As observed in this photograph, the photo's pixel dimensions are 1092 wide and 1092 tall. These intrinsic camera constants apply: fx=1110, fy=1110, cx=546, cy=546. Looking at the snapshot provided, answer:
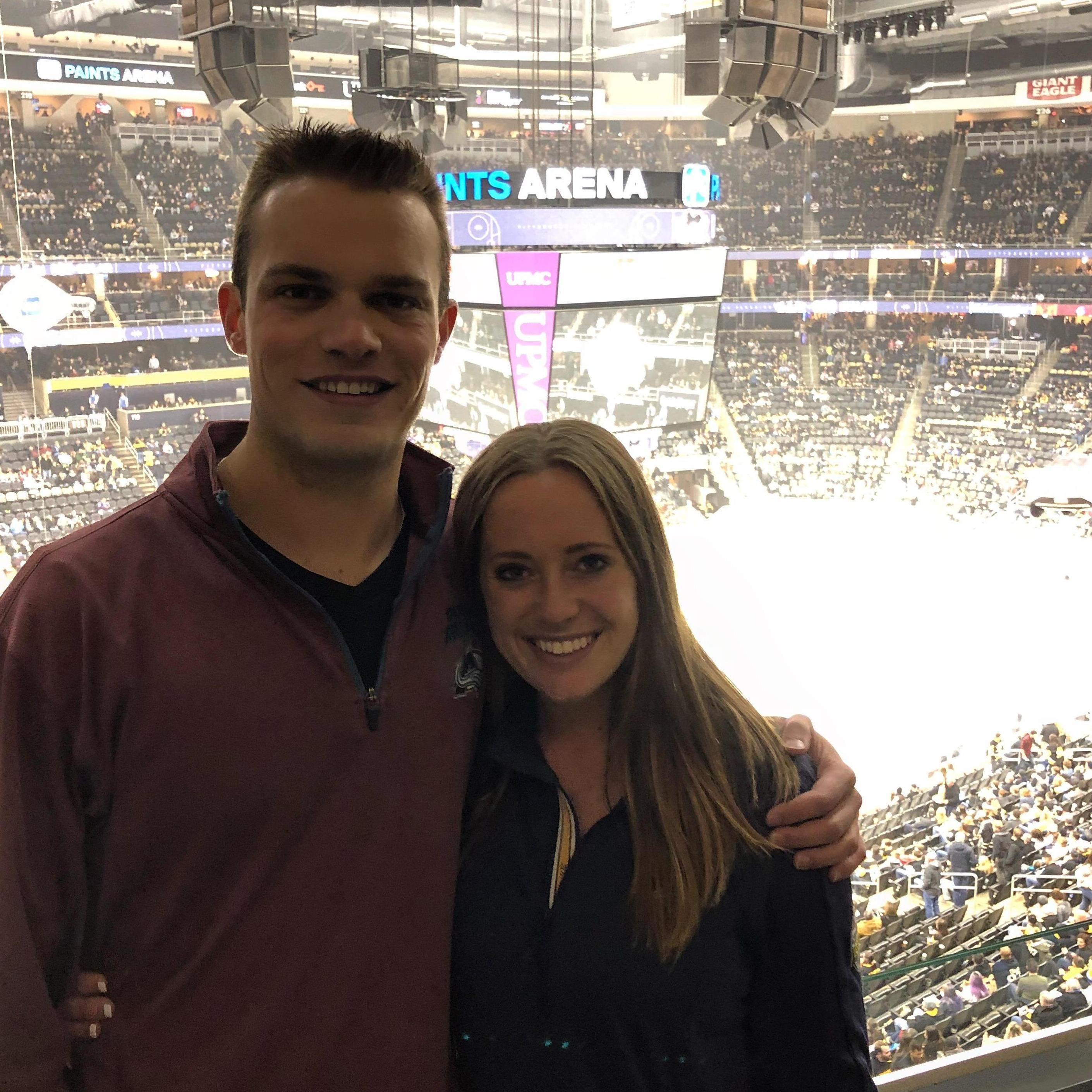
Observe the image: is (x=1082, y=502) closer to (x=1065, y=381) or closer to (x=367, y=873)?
(x=1065, y=381)

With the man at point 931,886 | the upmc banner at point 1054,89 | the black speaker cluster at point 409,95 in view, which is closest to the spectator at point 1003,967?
the man at point 931,886

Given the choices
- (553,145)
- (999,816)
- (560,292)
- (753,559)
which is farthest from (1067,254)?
(999,816)

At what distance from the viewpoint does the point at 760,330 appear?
9562 millimetres

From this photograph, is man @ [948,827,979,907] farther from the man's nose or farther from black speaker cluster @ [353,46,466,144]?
black speaker cluster @ [353,46,466,144]

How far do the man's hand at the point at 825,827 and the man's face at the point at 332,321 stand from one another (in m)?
0.52

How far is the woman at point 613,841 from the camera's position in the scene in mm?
1021

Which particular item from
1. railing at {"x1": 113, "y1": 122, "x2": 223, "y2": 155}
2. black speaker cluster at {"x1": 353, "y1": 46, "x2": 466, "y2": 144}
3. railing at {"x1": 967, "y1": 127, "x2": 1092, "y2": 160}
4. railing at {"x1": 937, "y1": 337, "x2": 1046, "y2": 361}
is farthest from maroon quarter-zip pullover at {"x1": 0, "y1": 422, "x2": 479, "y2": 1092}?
railing at {"x1": 937, "y1": 337, "x2": 1046, "y2": 361}

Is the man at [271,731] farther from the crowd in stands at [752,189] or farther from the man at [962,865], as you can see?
the crowd in stands at [752,189]

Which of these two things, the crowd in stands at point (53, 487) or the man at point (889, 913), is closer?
the man at point (889, 913)

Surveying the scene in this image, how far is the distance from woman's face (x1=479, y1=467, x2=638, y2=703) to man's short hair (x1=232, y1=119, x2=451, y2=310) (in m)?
0.30

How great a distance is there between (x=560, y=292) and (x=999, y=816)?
3543 mm

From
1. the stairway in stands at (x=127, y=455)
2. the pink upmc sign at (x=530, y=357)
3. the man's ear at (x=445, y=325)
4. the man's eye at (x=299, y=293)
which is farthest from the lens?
the stairway in stands at (x=127, y=455)

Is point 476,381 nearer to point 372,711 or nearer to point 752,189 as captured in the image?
point 752,189

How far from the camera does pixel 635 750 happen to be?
3.66 ft
